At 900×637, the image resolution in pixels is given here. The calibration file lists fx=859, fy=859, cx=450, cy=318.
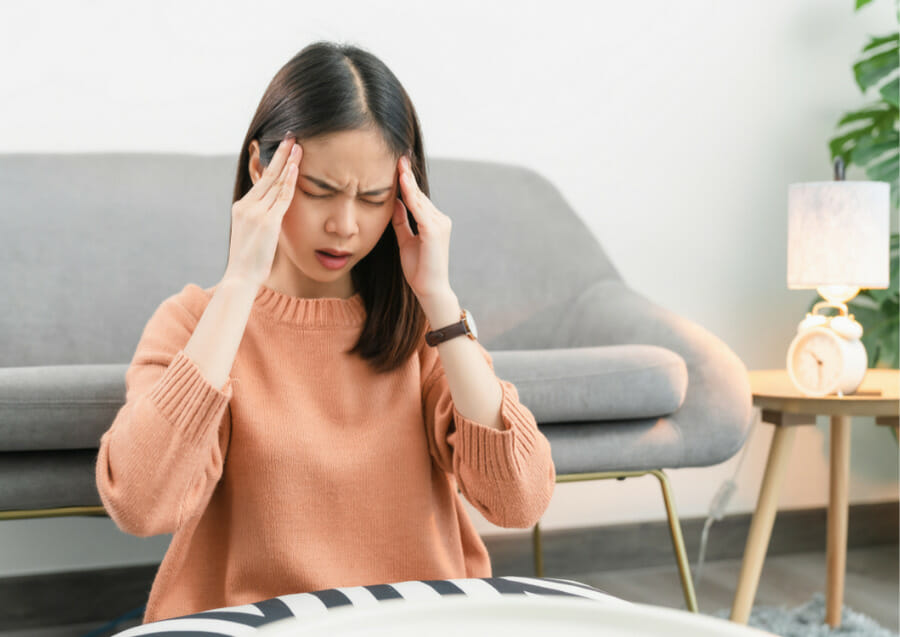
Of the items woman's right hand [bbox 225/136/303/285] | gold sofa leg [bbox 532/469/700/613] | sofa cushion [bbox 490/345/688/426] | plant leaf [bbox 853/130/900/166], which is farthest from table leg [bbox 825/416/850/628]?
woman's right hand [bbox 225/136/303/285]

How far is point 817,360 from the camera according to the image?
1647mm

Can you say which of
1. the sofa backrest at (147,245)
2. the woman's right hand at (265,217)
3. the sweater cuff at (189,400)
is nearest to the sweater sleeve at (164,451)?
the sweater cuff at (189,400)

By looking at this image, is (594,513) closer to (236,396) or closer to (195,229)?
(195,229)

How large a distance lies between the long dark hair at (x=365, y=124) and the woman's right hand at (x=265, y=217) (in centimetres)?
3

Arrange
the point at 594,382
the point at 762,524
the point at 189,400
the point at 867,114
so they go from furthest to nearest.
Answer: the point at 867,114 < the point at 762,524 < the point at 594,382 < the point at 189,400

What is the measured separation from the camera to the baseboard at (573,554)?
1.71 meters

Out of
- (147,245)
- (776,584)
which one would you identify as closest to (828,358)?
(776,584)

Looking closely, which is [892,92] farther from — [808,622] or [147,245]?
[147,245]

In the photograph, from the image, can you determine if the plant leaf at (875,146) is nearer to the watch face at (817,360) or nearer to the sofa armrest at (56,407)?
the watch face at (817,360)

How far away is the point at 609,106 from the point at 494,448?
158cm

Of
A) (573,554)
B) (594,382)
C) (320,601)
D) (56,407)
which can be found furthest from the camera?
(573,554)

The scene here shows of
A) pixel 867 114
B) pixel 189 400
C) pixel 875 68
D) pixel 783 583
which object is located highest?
pixel 875 68

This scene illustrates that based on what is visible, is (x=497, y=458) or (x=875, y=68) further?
(x=875, y=68)

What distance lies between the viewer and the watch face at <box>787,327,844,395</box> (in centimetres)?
161
